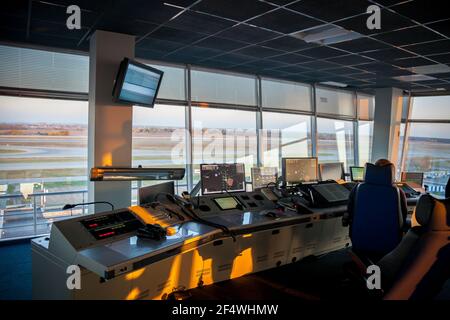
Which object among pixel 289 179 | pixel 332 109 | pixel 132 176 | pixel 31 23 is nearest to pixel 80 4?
pixel 31 23

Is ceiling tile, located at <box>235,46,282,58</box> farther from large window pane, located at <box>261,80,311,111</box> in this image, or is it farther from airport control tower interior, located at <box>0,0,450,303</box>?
large window pane, located at <box>261,80,311,111</box>

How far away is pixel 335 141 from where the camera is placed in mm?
8273

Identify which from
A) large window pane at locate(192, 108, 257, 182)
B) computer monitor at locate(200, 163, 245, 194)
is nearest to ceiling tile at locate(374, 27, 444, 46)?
computer monitor at locate(200, 163, 245, 194)

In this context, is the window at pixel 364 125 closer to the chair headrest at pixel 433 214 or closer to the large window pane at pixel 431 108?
the large window pane at pixel 431 108

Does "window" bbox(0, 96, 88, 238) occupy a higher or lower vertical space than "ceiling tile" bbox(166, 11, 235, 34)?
lower

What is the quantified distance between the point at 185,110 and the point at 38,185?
2432 mm

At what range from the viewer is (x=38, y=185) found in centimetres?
481

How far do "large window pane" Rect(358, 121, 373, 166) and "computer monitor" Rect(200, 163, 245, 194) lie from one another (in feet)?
19.5

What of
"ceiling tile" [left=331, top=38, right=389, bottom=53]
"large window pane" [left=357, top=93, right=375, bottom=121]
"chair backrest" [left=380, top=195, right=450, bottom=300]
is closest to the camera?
"chair backrest" [left=380, top=195, right=450, bottom=300]

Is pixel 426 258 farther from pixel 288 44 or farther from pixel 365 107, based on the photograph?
pixel 365 107

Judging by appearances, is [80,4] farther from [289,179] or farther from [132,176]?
[289,179]

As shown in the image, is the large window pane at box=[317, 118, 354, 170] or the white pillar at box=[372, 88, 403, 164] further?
the large window pane at box=[317, 118, 354, 170]

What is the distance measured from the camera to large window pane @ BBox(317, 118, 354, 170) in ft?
25.8

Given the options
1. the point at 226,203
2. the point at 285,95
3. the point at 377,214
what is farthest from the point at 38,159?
the point at 285,95
